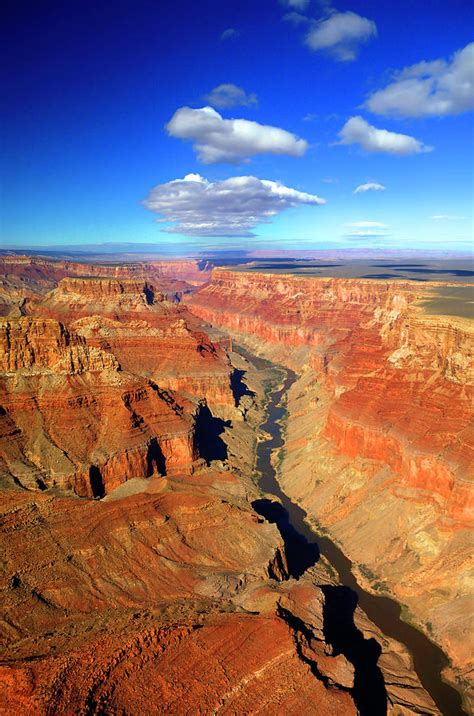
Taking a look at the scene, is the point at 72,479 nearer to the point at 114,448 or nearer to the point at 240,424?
the point at 114,448

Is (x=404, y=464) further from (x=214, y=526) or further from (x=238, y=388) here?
(x=238, y=388)

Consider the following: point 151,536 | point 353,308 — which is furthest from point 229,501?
point 353,308

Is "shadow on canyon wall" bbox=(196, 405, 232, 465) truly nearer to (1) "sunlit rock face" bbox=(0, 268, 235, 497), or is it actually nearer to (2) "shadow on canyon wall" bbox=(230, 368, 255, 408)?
(1) "sunlit rock face" bbox=(0, 268, 235, 497)

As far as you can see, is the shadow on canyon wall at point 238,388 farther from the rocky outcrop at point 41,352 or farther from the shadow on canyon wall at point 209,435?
the rocky outcrop at point 41,352

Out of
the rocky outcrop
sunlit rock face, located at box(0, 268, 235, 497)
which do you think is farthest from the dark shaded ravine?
the rocky outcrop

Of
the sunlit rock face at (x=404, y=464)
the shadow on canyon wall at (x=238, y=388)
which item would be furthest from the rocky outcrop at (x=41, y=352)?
the shadow on canyon wall at (x=238, y=388)

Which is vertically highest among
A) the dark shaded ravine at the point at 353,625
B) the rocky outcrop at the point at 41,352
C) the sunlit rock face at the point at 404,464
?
the rocky outcrop at the point at 41,352
